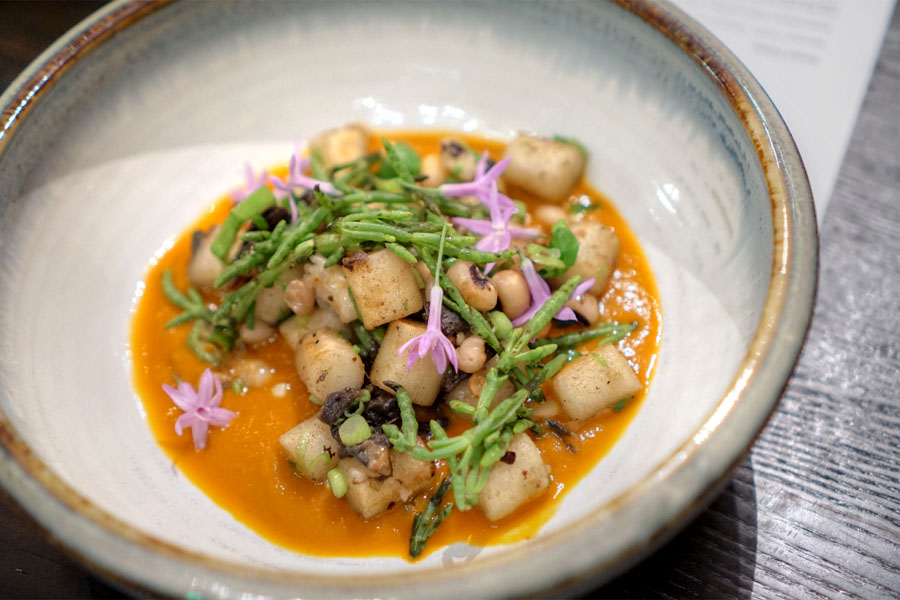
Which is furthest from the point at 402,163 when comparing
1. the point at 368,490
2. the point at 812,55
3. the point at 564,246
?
the point at 812,55

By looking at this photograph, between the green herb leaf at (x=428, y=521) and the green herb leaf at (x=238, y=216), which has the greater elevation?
the green herb leaf at (x=238, y=216)

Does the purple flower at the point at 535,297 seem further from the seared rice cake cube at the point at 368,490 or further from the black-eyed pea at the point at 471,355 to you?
the seared rice cake cube at the point at 368,490

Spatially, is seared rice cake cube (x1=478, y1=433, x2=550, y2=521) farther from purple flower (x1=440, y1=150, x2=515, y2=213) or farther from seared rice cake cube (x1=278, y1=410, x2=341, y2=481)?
purple flower (x1=440, y1=150, x2=515, y2=213)

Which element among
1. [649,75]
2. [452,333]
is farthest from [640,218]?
[452,333]

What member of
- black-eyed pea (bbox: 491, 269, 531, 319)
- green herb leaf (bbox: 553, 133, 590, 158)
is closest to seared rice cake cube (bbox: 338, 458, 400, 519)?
black-eyed pea (bbox: 491, 269, 531, 319)

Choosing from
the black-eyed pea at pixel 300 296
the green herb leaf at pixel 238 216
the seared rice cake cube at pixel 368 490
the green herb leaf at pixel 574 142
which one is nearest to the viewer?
the seared rice cake cube at pixel 368 490

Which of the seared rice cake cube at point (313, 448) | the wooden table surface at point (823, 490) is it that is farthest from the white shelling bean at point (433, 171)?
the wooden table surface at point (823, 490)

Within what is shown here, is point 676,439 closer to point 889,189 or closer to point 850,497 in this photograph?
point 850,497
